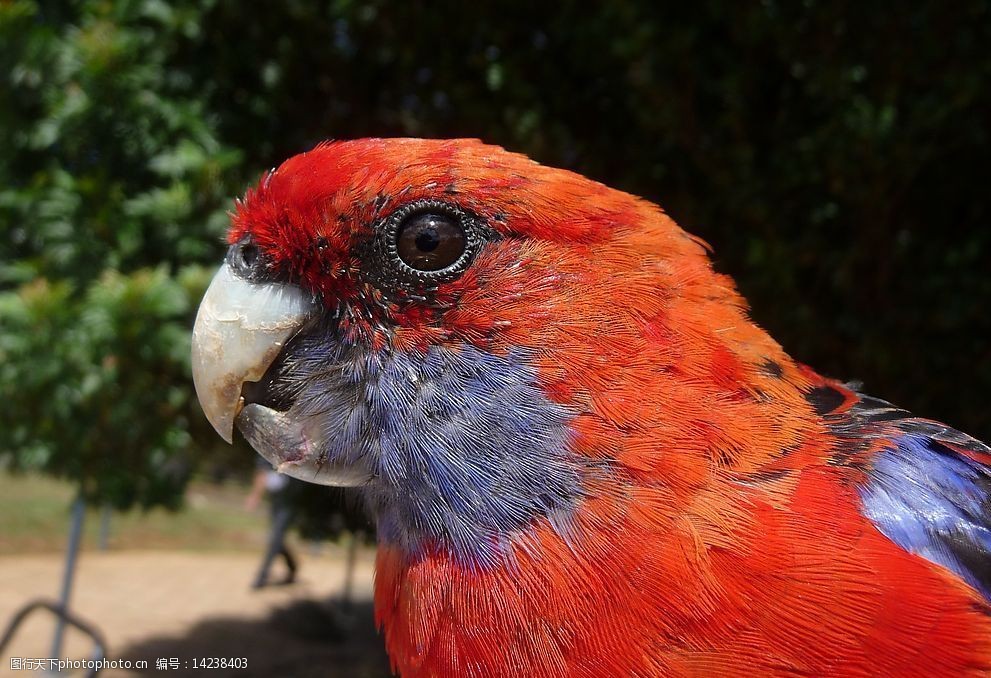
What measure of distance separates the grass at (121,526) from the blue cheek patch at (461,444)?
8.06 metres

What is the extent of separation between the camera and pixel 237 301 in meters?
1.41

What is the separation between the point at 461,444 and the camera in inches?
50.9

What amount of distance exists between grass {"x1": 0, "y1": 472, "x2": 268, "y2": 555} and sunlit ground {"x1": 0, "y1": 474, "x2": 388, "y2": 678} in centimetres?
2

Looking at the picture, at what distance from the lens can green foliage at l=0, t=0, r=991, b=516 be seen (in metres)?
2.90

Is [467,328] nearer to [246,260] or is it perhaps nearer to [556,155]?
[246,260]

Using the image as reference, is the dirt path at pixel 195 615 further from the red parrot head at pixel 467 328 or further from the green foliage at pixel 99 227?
the red parrot head at pixel 467 328

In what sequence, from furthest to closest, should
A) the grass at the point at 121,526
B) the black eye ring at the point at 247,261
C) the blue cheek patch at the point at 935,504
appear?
the grass at the point at 121,526
the black eye ring at the point at 247,261
the blue cheek patch at the point at 935,504

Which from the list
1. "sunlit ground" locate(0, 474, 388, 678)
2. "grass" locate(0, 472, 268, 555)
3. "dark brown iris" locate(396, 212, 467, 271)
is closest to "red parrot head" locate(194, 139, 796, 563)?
"dark brown iris" locate(396, 212, 467, 271)

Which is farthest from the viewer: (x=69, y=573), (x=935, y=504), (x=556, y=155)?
(x=69, y=573)

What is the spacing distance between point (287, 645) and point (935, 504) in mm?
6723

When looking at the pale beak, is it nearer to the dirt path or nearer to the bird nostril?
the bird nostril

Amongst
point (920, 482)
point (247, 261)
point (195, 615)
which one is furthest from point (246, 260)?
point (195, 615)

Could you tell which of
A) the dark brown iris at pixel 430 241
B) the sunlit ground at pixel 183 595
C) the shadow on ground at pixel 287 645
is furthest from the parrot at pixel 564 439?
the shadow on ground at pixel 287 645

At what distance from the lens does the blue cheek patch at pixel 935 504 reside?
1285 mm
